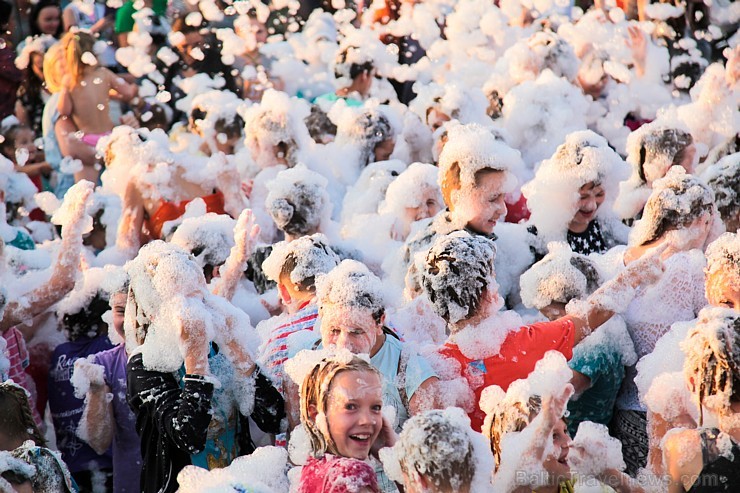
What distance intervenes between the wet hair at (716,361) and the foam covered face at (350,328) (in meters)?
0.98

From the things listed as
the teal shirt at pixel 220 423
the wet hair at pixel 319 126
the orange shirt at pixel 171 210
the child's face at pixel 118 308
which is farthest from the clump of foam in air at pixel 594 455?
the wet hair at pixel 319 126

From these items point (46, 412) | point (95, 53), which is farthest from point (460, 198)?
point (95, 53)

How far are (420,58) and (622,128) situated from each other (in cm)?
219

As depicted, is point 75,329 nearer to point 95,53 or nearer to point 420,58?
point 95,53

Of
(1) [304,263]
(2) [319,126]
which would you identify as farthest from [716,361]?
(2) [319,126]

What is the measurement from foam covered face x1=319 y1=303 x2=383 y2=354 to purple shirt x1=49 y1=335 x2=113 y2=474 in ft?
4.74

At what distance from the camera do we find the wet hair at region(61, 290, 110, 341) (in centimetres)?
464

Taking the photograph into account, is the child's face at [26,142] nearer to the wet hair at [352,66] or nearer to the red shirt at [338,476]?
the wet hair at [352,66]

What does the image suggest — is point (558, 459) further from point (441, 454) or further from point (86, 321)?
point (86, 321)

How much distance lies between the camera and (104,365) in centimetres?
433

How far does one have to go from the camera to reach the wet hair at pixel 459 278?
3459mm

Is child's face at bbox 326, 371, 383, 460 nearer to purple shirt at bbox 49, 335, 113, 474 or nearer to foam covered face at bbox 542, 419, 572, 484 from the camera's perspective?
foam covered face at bbox 542, 419, 572, 484

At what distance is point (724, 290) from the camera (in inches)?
136

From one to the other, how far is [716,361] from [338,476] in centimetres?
100
